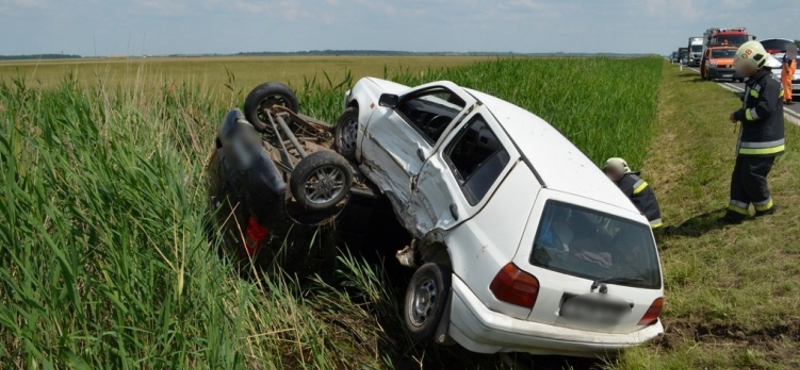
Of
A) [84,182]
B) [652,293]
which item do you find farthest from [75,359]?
[652,293]

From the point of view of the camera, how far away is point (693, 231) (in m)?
7.67

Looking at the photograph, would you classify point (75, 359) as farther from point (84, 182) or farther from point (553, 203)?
point (553, 203)

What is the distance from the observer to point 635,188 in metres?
6.70

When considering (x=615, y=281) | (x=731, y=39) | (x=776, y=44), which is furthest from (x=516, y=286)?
(x=731, y=39)

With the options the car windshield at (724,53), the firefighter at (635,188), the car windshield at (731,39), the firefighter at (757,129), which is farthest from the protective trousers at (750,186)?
the car windshield at (731,39)

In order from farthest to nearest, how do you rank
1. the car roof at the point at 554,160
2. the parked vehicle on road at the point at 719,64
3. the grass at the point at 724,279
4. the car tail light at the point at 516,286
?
the parked vehicle on road at the point at 719,64
the grass at the point at 724,279
the car roof at the point at 554,160
the car tail light at the point at 516,286

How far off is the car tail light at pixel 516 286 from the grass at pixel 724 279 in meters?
0.97

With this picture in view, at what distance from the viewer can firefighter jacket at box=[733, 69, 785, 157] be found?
715 centimetres

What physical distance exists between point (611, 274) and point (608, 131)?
18.7ft

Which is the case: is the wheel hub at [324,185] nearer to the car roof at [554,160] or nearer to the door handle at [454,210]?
the door handle at [454,210]

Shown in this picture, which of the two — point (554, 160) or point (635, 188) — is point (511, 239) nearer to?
point (554, 160)

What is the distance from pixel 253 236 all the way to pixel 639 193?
3.50 m

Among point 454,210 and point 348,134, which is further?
point 348,134

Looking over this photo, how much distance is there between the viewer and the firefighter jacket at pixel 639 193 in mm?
6707
